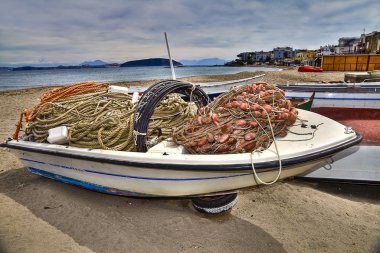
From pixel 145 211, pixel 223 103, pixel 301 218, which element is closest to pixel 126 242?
pixel 145 211

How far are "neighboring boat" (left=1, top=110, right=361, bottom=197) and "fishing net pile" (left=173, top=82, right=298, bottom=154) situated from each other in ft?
0.53

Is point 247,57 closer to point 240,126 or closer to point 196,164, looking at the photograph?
point 240,126

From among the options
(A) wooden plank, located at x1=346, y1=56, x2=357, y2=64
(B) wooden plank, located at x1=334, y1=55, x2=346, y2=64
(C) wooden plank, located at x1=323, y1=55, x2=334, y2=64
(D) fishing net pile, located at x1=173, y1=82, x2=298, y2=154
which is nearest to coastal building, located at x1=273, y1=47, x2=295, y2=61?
(C) wooden plank, located at x1=323, y1=55, x2=334, y2=64

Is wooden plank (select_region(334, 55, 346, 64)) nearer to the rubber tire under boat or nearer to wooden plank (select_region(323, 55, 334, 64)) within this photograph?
wooden plank (select_region(323, 55, 334, 64))

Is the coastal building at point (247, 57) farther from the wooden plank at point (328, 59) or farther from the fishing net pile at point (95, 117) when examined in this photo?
the fishing net pile at point (95, 117)

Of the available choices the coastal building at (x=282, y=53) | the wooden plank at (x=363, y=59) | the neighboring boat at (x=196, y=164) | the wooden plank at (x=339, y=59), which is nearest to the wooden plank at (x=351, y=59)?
the wooden plank at (x=339, y=59)

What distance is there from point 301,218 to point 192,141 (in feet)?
6.50

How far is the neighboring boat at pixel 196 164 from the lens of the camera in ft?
9.61

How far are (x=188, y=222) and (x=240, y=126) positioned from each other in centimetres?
152

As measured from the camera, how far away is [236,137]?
3.17 m

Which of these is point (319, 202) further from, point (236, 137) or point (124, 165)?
point (124, 165)

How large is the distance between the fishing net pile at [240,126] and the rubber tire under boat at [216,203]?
0.80 meters

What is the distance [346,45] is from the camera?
89.2 meters

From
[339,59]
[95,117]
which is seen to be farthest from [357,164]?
[339,59]
